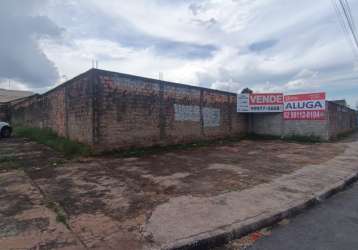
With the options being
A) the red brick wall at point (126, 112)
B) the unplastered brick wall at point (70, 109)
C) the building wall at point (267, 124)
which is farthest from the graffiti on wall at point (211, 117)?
the unplastered brick wall at point (70, 109)

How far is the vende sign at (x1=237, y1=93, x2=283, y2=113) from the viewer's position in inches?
670

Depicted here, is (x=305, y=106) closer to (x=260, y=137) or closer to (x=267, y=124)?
(x=267, y=124)

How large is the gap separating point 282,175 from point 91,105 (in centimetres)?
674

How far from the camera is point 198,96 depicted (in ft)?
45.0

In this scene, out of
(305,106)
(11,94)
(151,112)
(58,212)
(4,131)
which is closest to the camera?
(58,212)

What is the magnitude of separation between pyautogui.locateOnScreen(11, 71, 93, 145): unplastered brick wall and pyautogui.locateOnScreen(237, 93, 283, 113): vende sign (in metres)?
10.4

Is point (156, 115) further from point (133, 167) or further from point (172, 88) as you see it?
point (133, 167)

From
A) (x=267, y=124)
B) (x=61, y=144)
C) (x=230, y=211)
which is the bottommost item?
(x=230, y=211)

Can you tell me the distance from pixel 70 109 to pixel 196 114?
6138 mm

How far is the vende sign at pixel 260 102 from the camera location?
55.8 ft

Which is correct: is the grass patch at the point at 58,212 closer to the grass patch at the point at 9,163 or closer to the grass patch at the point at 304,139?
the grass patch at the point at 9,163

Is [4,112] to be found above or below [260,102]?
below

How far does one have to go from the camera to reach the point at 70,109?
1133 centimetres

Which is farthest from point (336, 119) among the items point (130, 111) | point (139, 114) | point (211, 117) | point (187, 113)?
point (130, 111)
